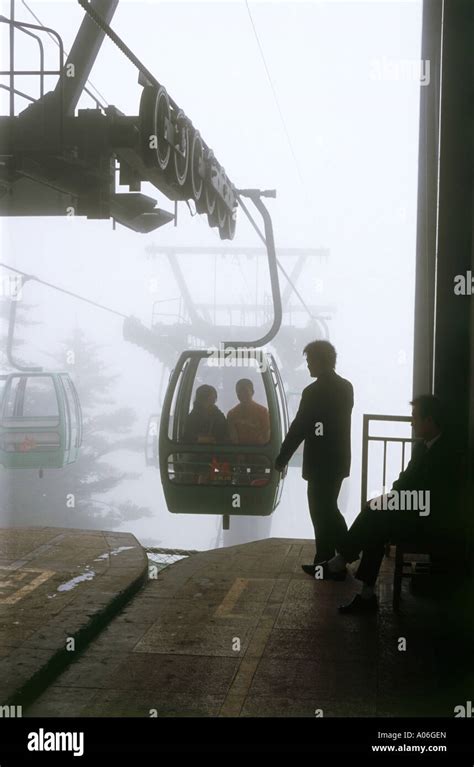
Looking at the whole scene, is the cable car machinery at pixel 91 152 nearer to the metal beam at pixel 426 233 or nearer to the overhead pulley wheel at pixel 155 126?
the overhead pulley wheel at pixel 155 126

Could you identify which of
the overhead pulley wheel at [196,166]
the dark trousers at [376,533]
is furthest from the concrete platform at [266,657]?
the overhead pulley wheel at [196,166]

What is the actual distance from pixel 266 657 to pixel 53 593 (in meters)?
1.66

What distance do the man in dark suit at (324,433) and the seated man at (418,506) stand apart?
61cm

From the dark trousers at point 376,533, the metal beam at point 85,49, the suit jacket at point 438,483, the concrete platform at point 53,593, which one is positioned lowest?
the concrete platform at point 53,593

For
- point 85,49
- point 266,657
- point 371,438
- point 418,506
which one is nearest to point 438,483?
point 418,506

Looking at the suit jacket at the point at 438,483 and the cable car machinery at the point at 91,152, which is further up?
the cable car machinery at the point at 91,152

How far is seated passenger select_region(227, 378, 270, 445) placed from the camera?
871cm

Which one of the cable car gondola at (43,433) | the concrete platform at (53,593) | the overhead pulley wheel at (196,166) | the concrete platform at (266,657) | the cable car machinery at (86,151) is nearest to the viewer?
the concrete platform at (266,657)

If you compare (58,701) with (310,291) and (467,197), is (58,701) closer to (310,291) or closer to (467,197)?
(467,197)

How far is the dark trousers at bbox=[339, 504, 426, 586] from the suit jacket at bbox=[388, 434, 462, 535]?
0.06 m

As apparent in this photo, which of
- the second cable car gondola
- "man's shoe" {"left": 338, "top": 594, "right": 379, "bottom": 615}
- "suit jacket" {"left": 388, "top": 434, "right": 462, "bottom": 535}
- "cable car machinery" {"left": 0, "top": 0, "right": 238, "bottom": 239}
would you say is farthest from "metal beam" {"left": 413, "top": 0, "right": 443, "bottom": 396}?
"man's shoe" {"left": 338, "top": 594, "right": 379, "bottom": 615}

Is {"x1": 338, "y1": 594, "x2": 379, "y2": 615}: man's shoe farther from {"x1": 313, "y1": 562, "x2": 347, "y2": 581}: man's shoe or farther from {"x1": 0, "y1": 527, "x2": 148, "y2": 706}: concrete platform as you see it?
{"x1": 0, "y1": 527, "x2": 148, "y2": 706}: concrete platform

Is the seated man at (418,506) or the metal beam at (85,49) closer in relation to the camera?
the seated man at (418,506)

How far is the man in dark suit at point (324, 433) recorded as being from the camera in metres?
5.56
